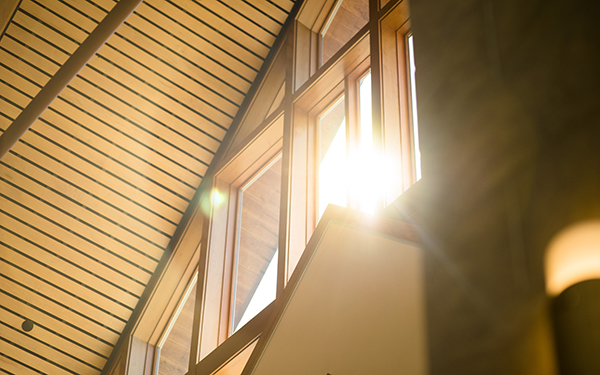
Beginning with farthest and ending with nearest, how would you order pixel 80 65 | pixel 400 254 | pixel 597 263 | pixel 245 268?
pixel 245 268 → pixel 80 65 → pixel 400 254 → pixel 597 263

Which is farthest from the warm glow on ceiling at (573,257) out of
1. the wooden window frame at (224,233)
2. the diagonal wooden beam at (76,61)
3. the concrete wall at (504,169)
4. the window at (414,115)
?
the wooden window frame at (224,233)

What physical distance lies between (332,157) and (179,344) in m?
2.91

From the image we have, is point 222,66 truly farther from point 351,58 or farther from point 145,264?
point 145,264

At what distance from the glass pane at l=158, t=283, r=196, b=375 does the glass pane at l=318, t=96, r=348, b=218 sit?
7.66 ft

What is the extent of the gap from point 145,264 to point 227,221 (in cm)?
122

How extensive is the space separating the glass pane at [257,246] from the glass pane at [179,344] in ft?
3.03

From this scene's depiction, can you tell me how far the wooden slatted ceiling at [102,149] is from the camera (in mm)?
5773

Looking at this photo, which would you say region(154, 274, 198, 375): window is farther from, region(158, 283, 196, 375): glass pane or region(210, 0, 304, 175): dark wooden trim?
region(210, 0, 304, 175): dark wooden trim

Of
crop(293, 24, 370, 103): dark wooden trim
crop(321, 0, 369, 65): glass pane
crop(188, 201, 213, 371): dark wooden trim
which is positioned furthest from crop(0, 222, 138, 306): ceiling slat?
crop(321, 0, 369, 65): glass pane

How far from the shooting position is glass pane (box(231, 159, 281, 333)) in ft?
16.4

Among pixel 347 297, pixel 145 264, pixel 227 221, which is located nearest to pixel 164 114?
pixel 227 221

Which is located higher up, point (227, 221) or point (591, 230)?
point (227, 221)

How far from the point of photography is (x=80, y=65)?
4.52m

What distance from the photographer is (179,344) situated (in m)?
6.18
